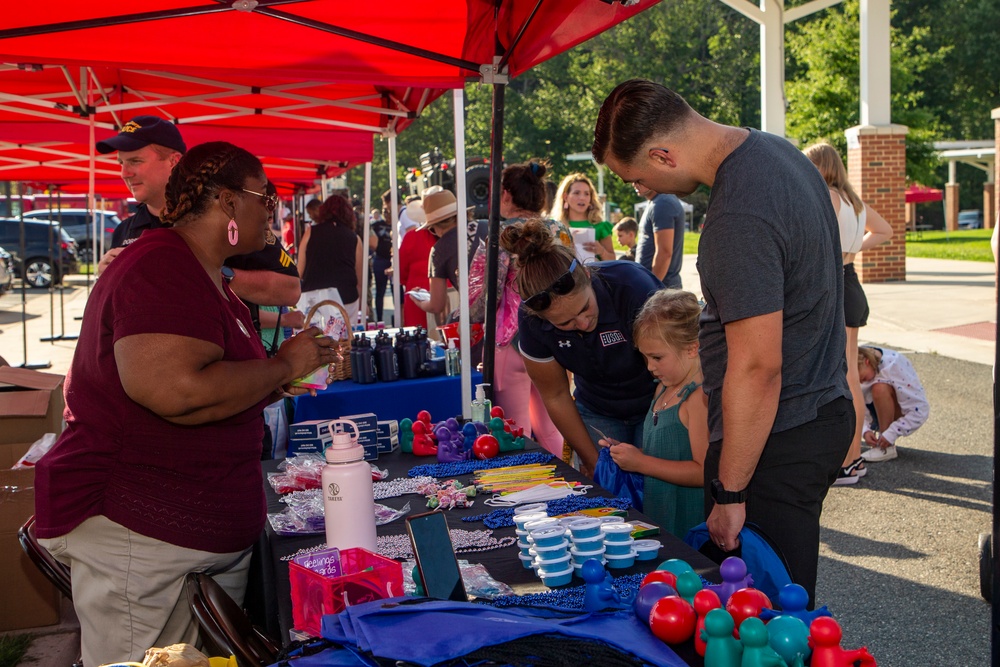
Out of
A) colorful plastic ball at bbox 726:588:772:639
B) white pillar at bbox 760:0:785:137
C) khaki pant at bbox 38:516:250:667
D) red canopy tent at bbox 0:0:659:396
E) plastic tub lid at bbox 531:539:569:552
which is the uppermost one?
white pillar at bbox 760:0:785:137

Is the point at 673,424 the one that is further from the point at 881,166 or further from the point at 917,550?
the point at 881,166

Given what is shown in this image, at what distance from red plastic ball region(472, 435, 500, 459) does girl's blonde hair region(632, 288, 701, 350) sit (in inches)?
24.8

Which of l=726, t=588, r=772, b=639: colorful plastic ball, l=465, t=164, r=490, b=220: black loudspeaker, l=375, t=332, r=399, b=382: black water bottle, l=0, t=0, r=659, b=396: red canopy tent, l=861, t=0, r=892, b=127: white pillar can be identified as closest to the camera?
l=726, t=588, r=772, b=639: colorful plastic ball

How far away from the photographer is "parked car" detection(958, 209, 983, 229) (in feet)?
137

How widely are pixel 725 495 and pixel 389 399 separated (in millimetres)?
2612

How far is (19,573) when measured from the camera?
3.89 metres

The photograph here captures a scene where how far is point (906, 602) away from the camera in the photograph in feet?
11.9

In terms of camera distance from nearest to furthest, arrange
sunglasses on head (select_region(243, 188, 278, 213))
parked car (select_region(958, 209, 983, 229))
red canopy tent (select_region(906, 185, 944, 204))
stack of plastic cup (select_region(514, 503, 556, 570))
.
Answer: stack of plastic cup (select_region(514, 503, 556, 570)) → sunglasses on head (select_region(243, 188, 278, 213)) → red canopy tent (select_region(906, 185, 944, 204)) → parked car (select_region(958, 209, 983, 229))

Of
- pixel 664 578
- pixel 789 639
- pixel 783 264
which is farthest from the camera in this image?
pixel 783 264

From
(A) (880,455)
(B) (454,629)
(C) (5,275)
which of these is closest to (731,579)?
(B) (454,629)

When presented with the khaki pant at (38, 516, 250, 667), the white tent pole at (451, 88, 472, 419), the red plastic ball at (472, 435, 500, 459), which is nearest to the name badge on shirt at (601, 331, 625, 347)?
the red plastic ball at (472, 435, 500, 459)

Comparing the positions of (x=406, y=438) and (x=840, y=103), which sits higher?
(x=840, y=103)

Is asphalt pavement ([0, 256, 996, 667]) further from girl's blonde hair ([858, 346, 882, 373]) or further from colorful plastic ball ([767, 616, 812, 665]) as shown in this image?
colorful plastic ball ([767, 616, 812, 665])

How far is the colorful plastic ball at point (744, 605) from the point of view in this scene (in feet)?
4.72
